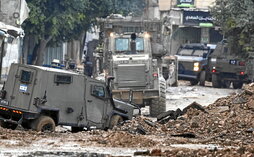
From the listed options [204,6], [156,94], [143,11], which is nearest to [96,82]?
[156,94]

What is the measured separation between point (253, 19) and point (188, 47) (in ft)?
23.4

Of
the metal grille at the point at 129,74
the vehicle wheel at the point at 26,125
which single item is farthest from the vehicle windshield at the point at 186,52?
the vehicle wheel at the point at 26,125

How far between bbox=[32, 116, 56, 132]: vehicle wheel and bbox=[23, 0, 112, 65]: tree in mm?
26714

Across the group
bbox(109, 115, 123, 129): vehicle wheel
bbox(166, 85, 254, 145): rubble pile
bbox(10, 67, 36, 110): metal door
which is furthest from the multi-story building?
bbox(10, 67, 36, 110): metal door

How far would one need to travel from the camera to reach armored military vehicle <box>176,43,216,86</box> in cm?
4228

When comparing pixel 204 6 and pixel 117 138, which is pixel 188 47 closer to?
pixel 204 6

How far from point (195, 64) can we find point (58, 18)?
27.5ft

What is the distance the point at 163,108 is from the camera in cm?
2622

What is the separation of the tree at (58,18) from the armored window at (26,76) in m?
26.1

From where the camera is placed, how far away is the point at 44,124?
18.4 m

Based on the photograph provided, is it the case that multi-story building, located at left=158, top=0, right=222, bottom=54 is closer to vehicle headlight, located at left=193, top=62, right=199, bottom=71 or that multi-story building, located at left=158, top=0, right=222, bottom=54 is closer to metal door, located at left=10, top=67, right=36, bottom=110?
vehicle headlight, located at left=193, top=62, right=199, bottom=71

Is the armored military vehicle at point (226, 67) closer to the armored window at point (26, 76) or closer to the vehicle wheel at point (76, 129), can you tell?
the vehicle wheel at point (76, 129)

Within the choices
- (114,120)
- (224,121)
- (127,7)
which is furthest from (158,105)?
(127,7)

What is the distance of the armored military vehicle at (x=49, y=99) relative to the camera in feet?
60.6
